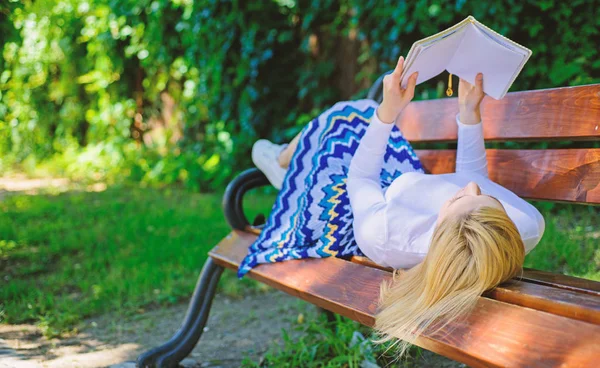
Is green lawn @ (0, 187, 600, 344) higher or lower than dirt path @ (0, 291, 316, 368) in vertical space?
higher

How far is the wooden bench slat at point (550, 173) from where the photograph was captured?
1748 mm

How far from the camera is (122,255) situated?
3.81 m

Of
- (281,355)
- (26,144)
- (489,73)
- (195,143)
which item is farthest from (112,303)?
(26,144)

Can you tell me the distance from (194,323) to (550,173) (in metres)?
1.45

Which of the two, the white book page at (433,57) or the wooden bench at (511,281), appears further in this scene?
the white book page at (433,57)

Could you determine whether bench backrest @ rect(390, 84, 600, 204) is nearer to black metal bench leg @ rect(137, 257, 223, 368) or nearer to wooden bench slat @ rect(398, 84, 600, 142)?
wooden bench slat @ rect(398, 84, 600, 142)

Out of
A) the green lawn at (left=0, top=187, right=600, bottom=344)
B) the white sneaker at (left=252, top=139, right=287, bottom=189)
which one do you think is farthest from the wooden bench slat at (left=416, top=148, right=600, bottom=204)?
the green lawn at (left=0, top=187, right=600, bottom=344)

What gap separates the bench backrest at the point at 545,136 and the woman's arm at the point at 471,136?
84 mm

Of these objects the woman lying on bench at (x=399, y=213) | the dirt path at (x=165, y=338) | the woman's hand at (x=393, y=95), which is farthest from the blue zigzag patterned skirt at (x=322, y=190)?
the dirt path at (x=165, y=338)

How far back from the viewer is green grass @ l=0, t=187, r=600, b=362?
2938 millimetres

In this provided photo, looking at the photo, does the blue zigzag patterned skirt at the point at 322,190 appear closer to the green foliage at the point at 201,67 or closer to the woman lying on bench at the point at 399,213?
the woman lying on bench at the point at 399,213

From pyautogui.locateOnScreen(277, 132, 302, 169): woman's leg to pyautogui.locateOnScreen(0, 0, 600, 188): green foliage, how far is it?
1.96m

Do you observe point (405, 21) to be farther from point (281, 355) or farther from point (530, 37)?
point (281, 355)

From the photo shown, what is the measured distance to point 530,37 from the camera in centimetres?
378
